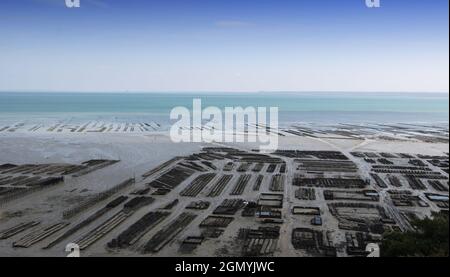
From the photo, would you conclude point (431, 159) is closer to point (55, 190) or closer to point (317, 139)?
point (317, 139)

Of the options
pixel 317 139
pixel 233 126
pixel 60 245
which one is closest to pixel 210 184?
pixel 60 245

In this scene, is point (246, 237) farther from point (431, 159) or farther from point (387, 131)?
point (387, 131)

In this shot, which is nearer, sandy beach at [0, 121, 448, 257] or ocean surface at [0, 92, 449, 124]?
sandy beach at [0, 121, 448, 257]

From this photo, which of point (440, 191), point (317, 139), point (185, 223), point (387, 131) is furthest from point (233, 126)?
point (185, 223)

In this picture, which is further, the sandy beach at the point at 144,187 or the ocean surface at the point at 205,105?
the ocean surface at the point at 205,105

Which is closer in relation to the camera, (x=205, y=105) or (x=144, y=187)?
(x=144, y=187)

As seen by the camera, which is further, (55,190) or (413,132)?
(413,132)

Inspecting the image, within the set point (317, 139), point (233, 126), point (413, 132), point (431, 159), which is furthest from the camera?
point (233, 126)

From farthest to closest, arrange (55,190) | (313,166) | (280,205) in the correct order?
(313,166), (55,190), (280,205)

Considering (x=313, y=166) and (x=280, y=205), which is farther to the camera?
(x=313, y=166)
